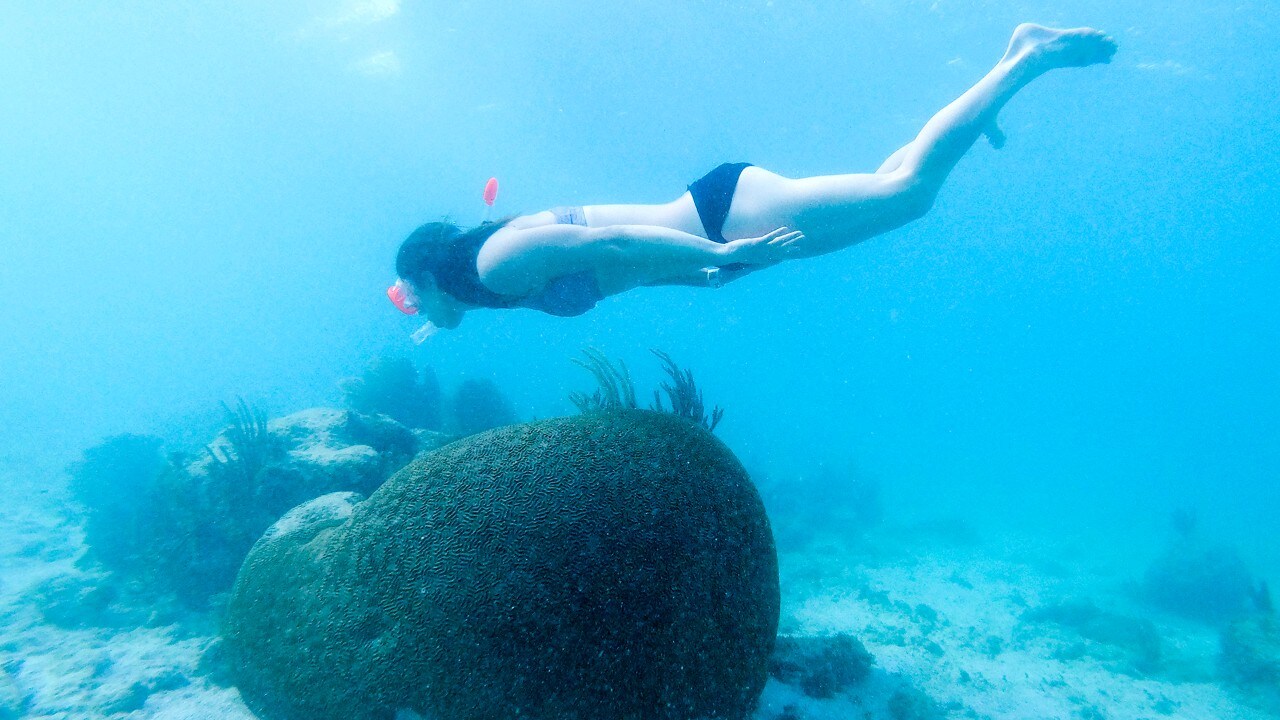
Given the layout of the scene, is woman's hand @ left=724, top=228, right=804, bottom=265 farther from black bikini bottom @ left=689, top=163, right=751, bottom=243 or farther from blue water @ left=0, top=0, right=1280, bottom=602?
blue water @ left=0, top=0, right=1280, bottom=602

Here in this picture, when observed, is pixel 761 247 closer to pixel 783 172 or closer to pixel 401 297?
pixel 401 297

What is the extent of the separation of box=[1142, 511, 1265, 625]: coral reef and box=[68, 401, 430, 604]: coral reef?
2031 centimetres

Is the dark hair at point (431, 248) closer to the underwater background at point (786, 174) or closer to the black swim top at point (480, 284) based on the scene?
the black swim top at point (480, 284)

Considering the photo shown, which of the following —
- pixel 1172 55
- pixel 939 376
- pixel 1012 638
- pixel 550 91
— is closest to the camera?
pixel 1012 638

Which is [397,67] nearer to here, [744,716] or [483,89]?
[483,89]

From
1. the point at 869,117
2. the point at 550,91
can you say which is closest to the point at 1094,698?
the point at 869,117

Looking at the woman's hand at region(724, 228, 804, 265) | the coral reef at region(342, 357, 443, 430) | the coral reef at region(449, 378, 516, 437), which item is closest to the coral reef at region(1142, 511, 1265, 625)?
the woman's hand at region(724, 228, 804, 265)

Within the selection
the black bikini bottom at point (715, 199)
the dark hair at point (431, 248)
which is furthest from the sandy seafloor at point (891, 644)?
the dark hair at point (431, 248)

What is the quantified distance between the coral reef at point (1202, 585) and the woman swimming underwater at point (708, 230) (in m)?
17.9

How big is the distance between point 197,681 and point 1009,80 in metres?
9.62

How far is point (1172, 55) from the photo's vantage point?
22438 millimetres

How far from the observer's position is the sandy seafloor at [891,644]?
5.42 meters

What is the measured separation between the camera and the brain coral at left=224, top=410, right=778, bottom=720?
83.3 inches

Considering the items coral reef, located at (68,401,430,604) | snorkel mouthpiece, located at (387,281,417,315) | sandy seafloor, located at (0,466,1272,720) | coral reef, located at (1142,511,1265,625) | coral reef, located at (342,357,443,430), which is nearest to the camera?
snorkel mouthpiece, located at (387,281,417,315)
